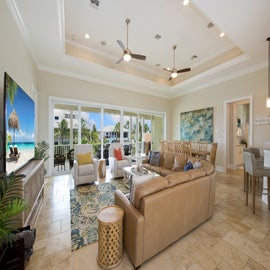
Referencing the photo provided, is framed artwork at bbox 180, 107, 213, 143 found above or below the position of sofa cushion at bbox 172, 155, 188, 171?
above

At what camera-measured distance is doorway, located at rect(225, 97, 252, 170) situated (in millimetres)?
4930

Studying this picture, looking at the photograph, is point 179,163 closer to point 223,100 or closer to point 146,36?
point 223,100

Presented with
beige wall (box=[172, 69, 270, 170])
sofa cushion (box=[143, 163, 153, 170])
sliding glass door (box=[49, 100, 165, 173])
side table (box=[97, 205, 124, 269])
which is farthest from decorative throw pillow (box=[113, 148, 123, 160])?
beige wall (box=[172, 69, 270, 170])

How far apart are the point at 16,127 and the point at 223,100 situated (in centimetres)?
596

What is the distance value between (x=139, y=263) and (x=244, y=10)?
411 centimetres

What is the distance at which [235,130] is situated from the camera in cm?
532

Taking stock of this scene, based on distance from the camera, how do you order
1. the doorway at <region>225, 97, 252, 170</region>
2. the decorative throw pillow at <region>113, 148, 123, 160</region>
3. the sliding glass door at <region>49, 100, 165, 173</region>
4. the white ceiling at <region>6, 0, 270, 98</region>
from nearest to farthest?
the white ceiling at <region>6, 0, 270, 98</region>
the decorative throw pillow at <region>113, 148, 123, 160</region>
the sliding glass door at <region>49, 100, 165, 173</region>
the doorway at <region>225, 97, 252, 170</region>

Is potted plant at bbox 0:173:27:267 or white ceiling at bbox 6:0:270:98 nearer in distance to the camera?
potted plant at bbox 0:173:27:267

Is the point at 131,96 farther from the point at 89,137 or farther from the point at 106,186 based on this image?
the point at 106,186

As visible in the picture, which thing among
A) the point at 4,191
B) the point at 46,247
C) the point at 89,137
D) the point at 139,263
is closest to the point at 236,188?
the point at 139,263

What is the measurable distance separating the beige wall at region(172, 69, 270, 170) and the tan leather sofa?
3695mm

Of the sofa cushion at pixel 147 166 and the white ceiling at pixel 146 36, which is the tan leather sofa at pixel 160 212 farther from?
the white ceiling at pixel 146 36

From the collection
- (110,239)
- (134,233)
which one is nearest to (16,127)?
(110,239)

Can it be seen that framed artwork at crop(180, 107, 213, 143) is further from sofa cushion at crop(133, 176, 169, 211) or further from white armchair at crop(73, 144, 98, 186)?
sofa cushion at crop(133, 176, 169, 211)
